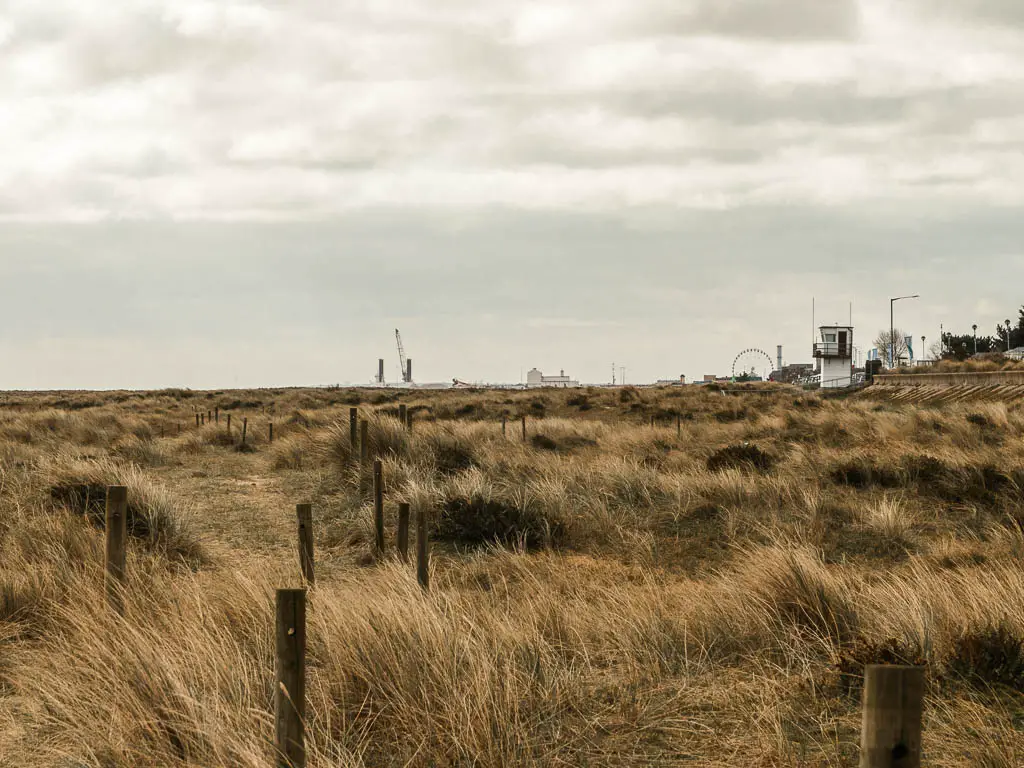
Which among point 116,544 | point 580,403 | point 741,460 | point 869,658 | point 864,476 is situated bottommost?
point 869,658

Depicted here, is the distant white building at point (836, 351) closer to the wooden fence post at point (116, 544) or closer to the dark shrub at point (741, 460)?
the dark shrub at point (741, 460)

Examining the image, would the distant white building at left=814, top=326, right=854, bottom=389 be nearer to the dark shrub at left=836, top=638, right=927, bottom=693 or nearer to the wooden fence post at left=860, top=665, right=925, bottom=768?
the dark shrub at left=836, top=638, right=927, bottom=693

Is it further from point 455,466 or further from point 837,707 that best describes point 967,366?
point 837,707

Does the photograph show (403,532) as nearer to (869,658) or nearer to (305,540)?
(305,540)

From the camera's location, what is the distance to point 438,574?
8359mm

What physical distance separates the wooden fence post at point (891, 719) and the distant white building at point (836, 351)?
2741 inches

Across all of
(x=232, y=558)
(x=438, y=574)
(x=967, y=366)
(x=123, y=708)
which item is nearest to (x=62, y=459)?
(x=232, y=558)

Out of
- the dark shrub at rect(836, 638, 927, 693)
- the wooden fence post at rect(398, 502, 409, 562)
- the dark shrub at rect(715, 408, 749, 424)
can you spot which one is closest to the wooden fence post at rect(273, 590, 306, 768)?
the dark shrub at rect(836, 638, 927, 693)

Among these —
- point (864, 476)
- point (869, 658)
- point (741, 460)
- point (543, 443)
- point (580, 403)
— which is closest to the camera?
point (869, 658)

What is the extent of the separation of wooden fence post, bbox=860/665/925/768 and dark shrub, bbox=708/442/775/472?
39.2 ft

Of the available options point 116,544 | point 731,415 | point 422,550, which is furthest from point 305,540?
point 731,415

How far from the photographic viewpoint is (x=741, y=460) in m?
14.6

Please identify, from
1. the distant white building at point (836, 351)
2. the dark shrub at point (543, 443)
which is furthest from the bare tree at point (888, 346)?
the dark shrub at point (543, 443)

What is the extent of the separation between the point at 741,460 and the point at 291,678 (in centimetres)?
1215
